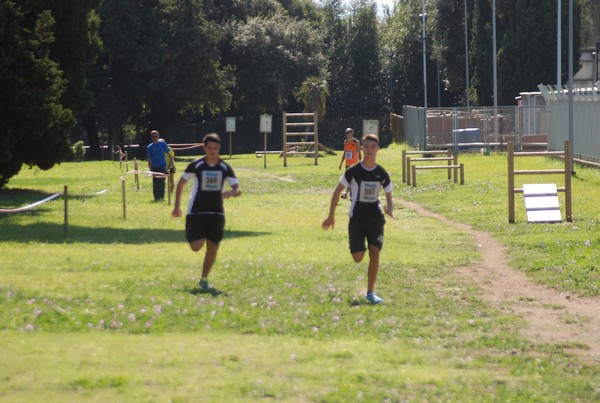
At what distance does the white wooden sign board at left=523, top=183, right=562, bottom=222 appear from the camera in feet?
71.5

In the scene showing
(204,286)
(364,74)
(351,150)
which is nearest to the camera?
(204,286)

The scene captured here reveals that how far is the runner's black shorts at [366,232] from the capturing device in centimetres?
1295

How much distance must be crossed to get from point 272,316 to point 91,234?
364 inches

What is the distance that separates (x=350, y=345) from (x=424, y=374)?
1.35m

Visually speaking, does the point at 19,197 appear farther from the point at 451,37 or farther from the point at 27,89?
the point at 451,37

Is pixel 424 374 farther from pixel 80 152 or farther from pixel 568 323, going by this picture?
pixel 80 152

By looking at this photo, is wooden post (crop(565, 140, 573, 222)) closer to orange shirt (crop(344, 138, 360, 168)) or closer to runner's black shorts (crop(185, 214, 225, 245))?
orange shirt (crop(344, 138, 360, 168))

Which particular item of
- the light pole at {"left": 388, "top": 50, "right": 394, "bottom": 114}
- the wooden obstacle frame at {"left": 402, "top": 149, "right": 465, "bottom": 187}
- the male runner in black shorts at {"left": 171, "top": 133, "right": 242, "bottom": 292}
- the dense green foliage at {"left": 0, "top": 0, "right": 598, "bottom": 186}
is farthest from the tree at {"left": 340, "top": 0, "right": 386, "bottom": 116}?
the male runner in black shorts at {"left": 171, "top": 133, "right": 242, "bottom": 292}

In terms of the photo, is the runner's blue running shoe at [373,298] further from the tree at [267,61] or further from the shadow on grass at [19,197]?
the tree at [267,61]

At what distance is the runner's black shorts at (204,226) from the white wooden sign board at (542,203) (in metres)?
9.71

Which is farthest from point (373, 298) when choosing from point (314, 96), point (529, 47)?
point (314, 96)

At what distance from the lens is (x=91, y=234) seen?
66.6ft

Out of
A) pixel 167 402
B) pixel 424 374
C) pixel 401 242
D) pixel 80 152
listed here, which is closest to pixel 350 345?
pixel 424 374

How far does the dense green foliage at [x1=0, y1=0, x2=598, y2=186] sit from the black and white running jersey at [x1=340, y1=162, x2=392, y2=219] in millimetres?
18221
